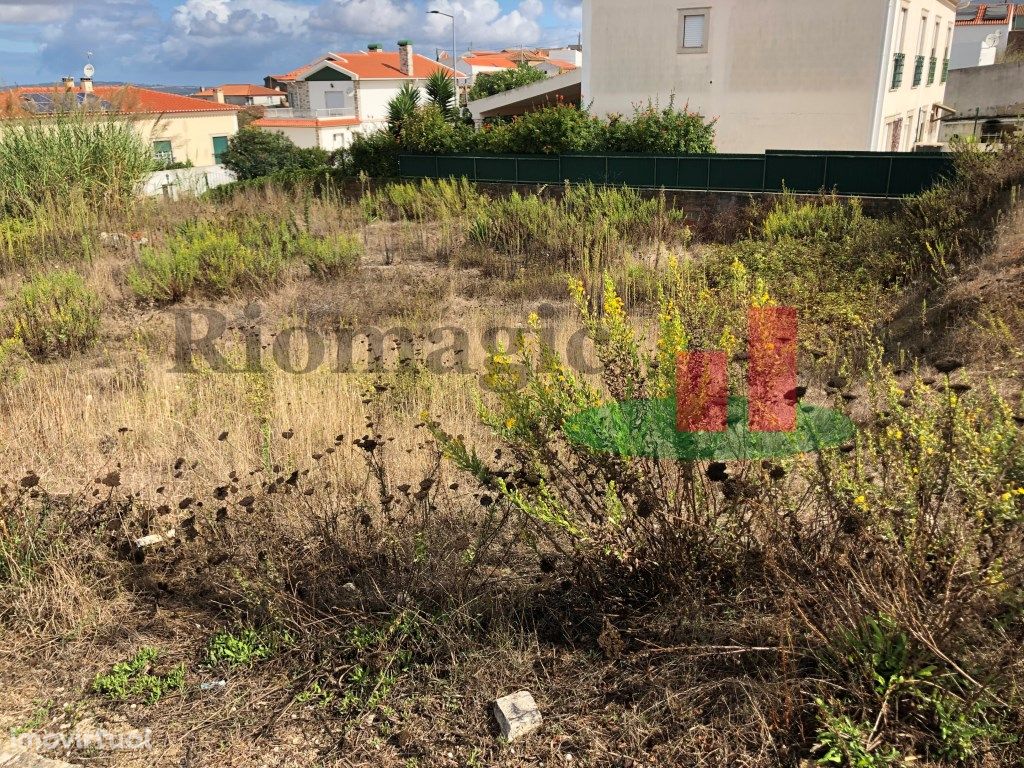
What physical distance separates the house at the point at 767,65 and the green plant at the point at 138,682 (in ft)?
60.9

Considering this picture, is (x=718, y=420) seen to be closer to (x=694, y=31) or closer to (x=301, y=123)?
(x=694, y=31)

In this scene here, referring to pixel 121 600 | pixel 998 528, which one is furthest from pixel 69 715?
pixel 998 528

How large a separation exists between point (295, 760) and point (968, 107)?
118 ft

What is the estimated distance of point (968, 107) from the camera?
3019cm

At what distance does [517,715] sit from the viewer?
248 centimetres

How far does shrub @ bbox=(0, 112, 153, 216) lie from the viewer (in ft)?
38.2

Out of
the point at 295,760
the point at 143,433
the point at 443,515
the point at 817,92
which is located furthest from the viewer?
the point at 817,92

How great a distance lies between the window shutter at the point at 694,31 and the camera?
A: 724 inches

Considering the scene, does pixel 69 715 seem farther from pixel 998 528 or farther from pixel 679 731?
pixel 998 528

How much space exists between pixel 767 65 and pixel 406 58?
41851 mm

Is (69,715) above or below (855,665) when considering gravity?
below

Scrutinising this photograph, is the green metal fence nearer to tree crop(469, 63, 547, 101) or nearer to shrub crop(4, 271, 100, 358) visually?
shrub crop(4, 271, 100, 358)

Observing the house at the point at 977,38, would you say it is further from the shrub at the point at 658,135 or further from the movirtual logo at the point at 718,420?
the movirtual logo at the point at 718,420

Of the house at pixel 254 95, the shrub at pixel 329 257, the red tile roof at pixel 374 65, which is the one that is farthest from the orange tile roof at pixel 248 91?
the shrub at pixel 329 257
